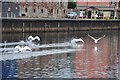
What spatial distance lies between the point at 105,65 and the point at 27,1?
50161mm

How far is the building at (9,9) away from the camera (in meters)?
71.1

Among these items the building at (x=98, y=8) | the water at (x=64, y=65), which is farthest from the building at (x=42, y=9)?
the water at (x=64, y=65)

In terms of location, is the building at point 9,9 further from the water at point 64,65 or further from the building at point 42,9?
the water at point 64,65

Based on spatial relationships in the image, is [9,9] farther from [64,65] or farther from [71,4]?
[64,65]

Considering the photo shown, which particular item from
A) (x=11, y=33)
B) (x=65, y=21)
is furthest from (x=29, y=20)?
(x=65, y=21)

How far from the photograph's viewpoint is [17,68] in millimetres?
29203

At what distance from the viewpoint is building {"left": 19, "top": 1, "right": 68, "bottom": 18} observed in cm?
7831

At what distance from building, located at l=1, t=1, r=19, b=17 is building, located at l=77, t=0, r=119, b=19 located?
20.5 m

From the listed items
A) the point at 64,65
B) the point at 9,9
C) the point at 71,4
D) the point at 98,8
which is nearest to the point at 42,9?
the point at 9,9

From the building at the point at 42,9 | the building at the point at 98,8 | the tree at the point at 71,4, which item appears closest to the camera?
the building at the point at 42,9

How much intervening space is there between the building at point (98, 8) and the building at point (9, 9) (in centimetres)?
2047

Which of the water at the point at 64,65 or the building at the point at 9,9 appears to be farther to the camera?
the building at the point at 9,9

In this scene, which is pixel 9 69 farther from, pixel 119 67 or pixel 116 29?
pixel 116 29

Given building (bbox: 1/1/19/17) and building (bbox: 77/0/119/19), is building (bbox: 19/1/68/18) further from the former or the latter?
building (bbox: 77/0/119/19)
